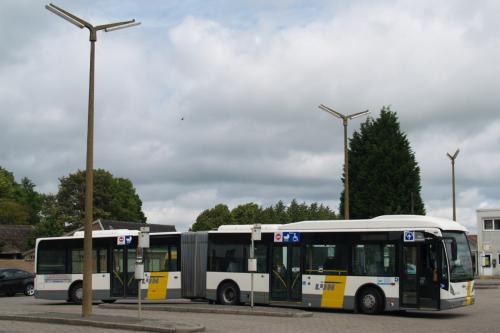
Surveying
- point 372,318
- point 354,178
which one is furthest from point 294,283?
point 354,178

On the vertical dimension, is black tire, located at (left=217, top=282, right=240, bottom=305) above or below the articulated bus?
below

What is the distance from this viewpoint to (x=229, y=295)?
95.3 ft

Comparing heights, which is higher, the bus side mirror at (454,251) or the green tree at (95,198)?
the green tree at (95,198)

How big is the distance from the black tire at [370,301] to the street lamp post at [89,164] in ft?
29.0

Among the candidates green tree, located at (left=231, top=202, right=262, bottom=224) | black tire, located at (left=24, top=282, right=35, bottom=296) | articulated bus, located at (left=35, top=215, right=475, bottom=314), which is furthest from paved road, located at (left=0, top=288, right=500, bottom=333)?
green tree, located at (left=231, top=202, right=262, bottom=224)

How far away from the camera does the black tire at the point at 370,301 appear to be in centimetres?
2552

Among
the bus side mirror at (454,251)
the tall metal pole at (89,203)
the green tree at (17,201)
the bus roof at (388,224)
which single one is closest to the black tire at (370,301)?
the bus roof at (388,224)

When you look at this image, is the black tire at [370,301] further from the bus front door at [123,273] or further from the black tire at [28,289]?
the black tire at [28,289]

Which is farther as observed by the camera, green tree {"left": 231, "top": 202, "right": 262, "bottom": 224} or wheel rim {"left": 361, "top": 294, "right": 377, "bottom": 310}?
green tree {"left": 231, "top": 202, "right": 262, "bottom": 224}

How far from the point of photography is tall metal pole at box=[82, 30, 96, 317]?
21.4 metres

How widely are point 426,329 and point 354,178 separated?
45048mm

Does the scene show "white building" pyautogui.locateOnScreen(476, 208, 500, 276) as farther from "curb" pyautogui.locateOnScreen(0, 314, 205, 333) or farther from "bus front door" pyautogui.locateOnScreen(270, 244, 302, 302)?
"curb" pyautogui.locateOnScreen(0, 314, 205, 333)

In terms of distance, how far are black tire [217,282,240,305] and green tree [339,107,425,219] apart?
120 feet

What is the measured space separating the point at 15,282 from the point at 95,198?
56.5 m
